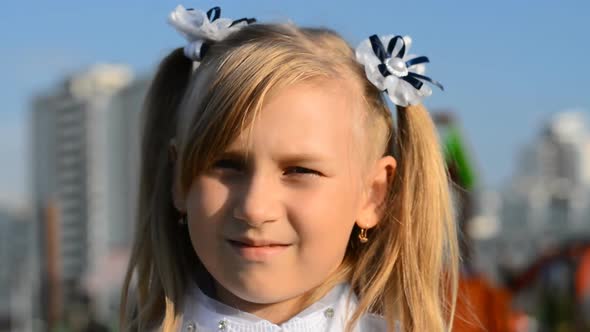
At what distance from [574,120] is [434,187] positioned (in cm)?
10396

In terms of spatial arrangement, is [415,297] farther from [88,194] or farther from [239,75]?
[88,194]

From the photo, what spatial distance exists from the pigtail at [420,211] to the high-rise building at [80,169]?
43164 millimetres

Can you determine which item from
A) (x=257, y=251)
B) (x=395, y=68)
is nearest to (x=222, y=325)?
(x=257, y=251)

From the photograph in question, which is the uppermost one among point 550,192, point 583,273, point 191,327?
point 191,327

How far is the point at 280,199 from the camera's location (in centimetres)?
162

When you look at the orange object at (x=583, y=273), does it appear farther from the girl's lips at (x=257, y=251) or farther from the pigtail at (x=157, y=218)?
the girl's lips at (x=257, y=251)

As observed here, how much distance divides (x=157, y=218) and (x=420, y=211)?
51 centimetres

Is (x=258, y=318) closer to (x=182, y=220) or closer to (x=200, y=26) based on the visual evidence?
(x=182, y=220)

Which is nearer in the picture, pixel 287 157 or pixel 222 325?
pixel 287 157

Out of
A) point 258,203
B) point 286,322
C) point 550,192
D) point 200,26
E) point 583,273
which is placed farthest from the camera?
point 550,192

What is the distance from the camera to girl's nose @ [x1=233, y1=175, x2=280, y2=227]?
159 centimetres

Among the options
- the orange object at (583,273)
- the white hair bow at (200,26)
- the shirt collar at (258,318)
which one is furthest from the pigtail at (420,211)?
the orange object at (583,273)

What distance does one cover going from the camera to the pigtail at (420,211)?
6.01 ft

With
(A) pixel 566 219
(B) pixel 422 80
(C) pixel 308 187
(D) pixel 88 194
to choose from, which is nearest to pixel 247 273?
(C) pixel 308 187
